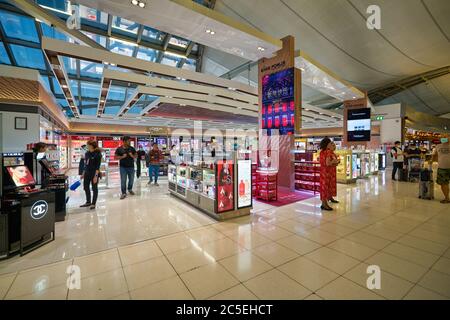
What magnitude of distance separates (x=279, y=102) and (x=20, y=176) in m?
5.43

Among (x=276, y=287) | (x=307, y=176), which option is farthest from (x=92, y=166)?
(x=307, y=176)

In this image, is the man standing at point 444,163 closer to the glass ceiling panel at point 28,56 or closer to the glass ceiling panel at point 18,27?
the glass ceiling panel at point 18,27

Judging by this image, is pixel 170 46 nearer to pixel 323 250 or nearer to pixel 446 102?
pixel 323 250

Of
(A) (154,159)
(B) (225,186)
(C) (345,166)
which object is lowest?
(B) (225,186)

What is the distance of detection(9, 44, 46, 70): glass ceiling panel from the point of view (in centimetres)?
890

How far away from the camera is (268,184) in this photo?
506 cm

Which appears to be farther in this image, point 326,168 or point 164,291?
point 326,168

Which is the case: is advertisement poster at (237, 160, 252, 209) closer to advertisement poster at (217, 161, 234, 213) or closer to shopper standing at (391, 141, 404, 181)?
advertisement poster at (217, 161, 234, 213)

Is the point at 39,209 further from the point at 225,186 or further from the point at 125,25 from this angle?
the point at 125,25

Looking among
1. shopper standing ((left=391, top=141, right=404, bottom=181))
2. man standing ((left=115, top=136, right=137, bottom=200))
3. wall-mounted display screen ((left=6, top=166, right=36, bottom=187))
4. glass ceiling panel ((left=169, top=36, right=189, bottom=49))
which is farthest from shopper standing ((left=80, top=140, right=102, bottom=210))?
shopper standing ((left=391, top=141, right=404, bottom=181))

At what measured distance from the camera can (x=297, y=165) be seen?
21.7 feet

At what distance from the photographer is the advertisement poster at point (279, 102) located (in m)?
5.25

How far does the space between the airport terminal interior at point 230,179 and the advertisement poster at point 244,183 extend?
27mm
